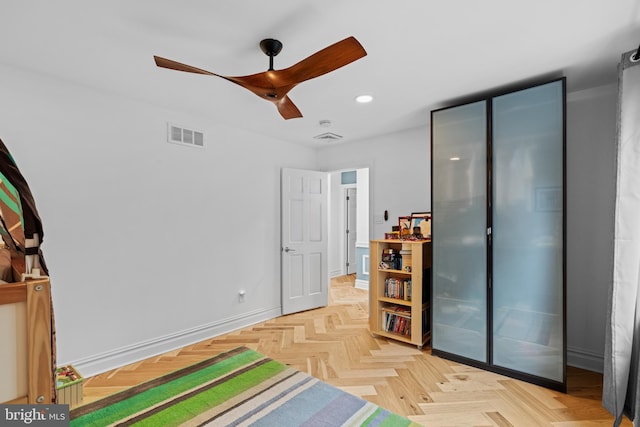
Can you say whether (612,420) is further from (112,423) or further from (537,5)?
(112,423)

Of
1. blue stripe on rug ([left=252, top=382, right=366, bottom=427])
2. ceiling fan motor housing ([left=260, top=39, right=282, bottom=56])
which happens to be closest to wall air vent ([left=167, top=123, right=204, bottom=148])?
ceiling fan motor housing ([left=260, top=39, right=282, bottom=56])

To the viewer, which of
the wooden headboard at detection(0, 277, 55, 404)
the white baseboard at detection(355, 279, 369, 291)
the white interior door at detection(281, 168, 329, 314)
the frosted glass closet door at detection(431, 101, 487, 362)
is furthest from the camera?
the white baseboard at detection(355, 279, 369, 291)

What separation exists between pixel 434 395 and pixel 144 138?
10.8 ft

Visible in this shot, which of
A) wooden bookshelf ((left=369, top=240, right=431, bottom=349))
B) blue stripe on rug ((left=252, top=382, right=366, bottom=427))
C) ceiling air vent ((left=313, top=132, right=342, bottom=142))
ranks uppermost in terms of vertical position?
ceiling air vent ((left=313, top=132, right=342, bottom=142))

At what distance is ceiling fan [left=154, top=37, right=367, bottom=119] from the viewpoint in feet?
5.02

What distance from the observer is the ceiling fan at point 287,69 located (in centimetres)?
153

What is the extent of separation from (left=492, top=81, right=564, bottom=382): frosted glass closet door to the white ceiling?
29cm

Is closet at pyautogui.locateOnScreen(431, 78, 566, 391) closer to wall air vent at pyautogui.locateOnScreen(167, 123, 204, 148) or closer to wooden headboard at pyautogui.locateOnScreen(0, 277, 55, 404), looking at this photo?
wall air vent at pyautogui.locateOnScreen(167, 123, 204, 148)

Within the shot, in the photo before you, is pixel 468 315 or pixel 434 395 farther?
pixel 468 315

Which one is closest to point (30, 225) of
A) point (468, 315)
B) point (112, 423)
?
point (112, 423)

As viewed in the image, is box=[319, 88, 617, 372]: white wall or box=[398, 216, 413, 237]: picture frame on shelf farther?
box=[398, 216, 413, 237]: picture frame on shelf

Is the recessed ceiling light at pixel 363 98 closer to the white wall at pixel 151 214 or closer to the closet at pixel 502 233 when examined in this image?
the closet at pixel 502 233

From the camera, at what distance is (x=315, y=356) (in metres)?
2.91

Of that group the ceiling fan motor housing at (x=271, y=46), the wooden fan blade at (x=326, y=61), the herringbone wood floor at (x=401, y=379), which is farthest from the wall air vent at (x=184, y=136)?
the herringbone wood floor at (x=401, y=379)
